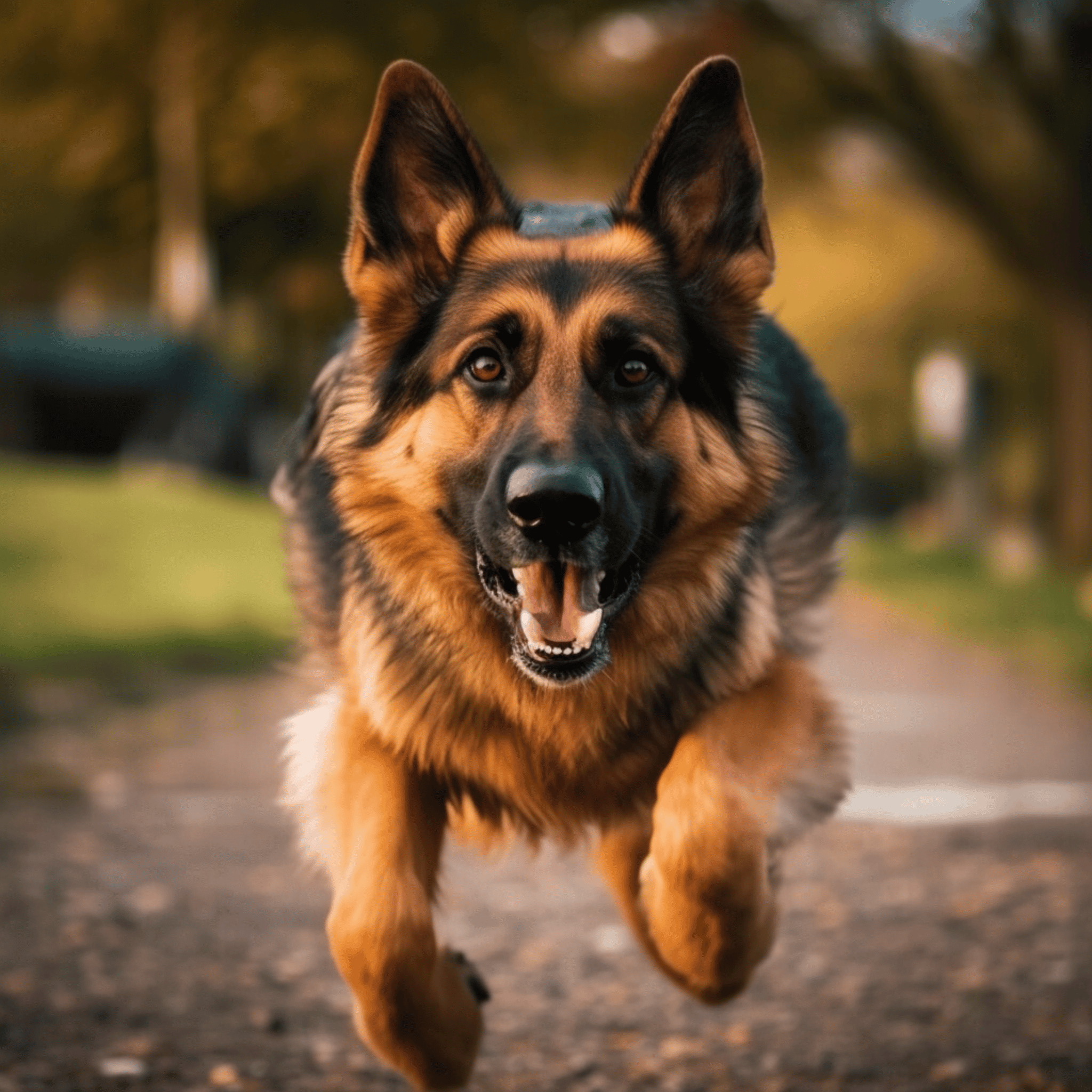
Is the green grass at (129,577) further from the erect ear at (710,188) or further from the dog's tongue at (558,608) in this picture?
the dog's tongue at (558,608)

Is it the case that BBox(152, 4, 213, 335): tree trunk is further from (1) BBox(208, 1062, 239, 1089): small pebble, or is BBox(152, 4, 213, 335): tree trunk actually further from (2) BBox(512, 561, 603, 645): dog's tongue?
(2) BBox(512, 561, 603, 645): dog's tongue

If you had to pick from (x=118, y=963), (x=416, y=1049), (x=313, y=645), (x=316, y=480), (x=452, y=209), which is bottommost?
(x=118, y=963)

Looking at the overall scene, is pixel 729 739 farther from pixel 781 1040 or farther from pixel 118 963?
pixel 118 963

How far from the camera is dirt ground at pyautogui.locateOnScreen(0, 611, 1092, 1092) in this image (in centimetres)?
400

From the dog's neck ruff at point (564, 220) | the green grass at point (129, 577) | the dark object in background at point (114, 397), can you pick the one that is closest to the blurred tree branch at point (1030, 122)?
the green grass at point (129, 577)

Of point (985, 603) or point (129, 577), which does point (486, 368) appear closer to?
point (129, 577)

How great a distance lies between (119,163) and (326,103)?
171 inches

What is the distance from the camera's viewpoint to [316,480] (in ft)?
12.9

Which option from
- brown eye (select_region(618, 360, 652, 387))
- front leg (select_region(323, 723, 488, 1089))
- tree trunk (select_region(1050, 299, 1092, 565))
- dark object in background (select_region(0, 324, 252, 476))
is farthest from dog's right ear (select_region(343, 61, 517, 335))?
dark object in background (select_region(0, 324, 252, 476))

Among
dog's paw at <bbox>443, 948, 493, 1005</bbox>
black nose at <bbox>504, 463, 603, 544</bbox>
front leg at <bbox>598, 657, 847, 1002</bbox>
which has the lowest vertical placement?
dog's paw at <bbox>443, 948, 493, 1005</bbox>

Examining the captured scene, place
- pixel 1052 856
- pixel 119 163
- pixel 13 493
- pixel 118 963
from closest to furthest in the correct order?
1. pixel 118 963
2. pixel 1052 856
3. pixel 13 493
4. pixel 119 163

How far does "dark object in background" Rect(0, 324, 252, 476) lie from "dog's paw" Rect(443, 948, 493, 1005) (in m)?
13.7

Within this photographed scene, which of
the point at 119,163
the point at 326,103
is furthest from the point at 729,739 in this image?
the point at 119,163

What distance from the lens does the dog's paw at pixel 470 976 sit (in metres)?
3.39
